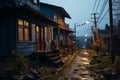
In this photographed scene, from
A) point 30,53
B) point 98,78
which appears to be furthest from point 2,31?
point 98,78

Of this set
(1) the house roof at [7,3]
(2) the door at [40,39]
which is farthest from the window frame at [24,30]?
(2) the door at [40,39]

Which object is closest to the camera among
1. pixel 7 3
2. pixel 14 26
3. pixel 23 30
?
pixel 14 26

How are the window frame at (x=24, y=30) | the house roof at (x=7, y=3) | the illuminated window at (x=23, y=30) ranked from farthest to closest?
the window frame at (x=24, y=30), the illuminated window at (x=23, y=30), the house roof at (x=7, y=3)

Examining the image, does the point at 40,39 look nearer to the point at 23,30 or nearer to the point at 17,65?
the point at 23,30

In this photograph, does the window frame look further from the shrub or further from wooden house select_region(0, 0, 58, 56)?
the shrub

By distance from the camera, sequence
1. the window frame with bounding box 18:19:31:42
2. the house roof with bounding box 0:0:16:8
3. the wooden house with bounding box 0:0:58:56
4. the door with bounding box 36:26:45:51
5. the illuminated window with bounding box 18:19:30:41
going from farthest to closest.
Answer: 1. the door with bounding box 36:26:45:51
2. the window frame with bounding box 18:19:31:42
3. the illuminated window with bounding box 18:19:30:41
4. the house roof with bounding box 0:0:16:8
5. the wooden house with bounding box 0:0:58:56

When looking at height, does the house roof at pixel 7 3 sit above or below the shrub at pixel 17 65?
above

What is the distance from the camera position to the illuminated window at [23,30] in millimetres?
20812

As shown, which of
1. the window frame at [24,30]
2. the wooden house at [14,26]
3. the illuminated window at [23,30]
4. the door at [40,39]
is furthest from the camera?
the door at [40,39]

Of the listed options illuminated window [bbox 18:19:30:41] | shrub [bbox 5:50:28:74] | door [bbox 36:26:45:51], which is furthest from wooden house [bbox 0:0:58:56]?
door [bbox 36:26:45:51]

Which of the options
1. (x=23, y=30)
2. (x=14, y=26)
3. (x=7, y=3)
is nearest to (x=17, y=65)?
(x=14, y=26)

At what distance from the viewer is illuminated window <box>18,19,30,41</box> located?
68.3 feet

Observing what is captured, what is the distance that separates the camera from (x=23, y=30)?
21.9 metres

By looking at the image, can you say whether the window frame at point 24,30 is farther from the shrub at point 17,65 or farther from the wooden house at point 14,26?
the shrub at point 17,65
